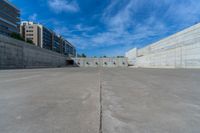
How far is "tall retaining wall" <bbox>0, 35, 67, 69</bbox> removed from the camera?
23.1m

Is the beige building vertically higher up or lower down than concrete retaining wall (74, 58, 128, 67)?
higher up

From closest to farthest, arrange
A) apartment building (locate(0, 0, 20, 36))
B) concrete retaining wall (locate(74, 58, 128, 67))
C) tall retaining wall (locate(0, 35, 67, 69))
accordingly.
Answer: tall retaining wall (locate(0, 35, 67, 69)), apartment building (locate(0, 0, 20, 36)), concrete retaining wall (locate(74, 58, 128, 67))

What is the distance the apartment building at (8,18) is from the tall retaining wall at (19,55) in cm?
2637

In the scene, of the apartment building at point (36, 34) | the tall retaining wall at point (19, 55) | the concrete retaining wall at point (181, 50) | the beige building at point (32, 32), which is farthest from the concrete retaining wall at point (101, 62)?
the beige building at point (32, 32)

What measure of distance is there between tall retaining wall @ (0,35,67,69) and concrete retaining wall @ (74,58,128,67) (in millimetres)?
19626

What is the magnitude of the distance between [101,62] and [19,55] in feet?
125

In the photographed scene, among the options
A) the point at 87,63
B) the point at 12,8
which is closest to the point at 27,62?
the point at 87,63

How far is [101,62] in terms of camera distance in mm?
59531

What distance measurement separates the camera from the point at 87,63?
2306 inches

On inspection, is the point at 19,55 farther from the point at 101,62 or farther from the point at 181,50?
the point at 181,50

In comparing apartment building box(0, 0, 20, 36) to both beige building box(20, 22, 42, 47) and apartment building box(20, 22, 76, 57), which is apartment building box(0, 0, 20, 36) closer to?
apartment building box(20, 22, 76, 57)

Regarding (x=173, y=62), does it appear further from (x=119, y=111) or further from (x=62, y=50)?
(x=62, y=50)

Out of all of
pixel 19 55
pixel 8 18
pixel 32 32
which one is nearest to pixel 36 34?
pixel 32 32

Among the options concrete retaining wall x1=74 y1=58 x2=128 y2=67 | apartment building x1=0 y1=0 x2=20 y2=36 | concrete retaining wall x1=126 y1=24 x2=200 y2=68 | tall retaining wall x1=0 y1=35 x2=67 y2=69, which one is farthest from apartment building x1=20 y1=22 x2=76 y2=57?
concrete retaining wall x1=126 y1=24 x2=200 y2=68
